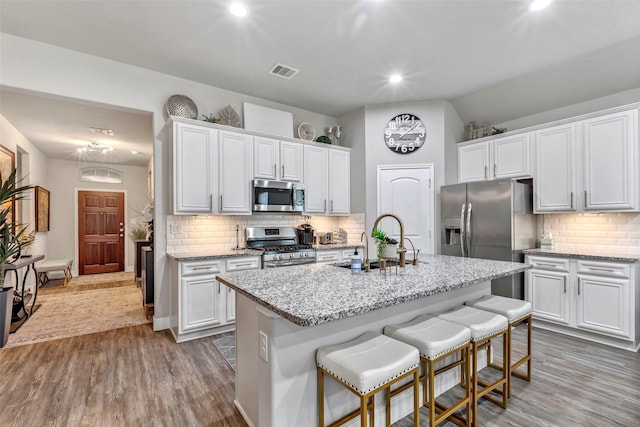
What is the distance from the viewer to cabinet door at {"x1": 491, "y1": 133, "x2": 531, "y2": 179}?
391cm

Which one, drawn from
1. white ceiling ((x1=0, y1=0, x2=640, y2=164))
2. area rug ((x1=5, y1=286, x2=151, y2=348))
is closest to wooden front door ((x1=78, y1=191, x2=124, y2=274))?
area rug ((x1=5, y1=286, x2=151, y2=348))

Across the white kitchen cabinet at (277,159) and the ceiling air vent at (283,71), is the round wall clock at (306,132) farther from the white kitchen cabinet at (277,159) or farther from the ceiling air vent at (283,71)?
the ceiling air vent at (283,71)

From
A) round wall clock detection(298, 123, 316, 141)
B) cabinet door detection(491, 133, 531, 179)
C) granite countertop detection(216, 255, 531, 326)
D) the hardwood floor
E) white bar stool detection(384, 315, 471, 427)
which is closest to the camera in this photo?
granite countertop detection(216, 255, 531, 326)

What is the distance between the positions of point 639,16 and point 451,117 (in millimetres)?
2132

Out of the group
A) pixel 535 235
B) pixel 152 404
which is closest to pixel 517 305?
pixel 535 235

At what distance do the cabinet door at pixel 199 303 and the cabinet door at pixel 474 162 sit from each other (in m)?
3.78

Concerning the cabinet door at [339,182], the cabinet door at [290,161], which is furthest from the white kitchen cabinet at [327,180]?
the cabinet door at [290,161]

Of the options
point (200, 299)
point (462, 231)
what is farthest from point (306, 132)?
point (200, 299)

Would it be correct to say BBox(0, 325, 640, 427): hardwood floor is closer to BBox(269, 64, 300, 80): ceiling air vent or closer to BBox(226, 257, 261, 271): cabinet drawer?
BBox(226, 257, 261, 271): cabinet drawer

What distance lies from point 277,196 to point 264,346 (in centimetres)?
279

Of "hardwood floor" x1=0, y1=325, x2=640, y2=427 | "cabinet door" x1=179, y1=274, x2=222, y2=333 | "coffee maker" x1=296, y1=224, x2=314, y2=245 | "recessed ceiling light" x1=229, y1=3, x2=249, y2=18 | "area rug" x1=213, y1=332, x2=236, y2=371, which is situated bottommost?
"area rug" x1=213, y1=332, x2=236, y2=371

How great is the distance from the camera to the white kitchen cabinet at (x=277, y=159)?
4.02 m

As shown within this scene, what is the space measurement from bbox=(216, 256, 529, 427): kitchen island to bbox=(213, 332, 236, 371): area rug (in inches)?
32.4

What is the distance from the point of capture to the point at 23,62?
9.62ft
